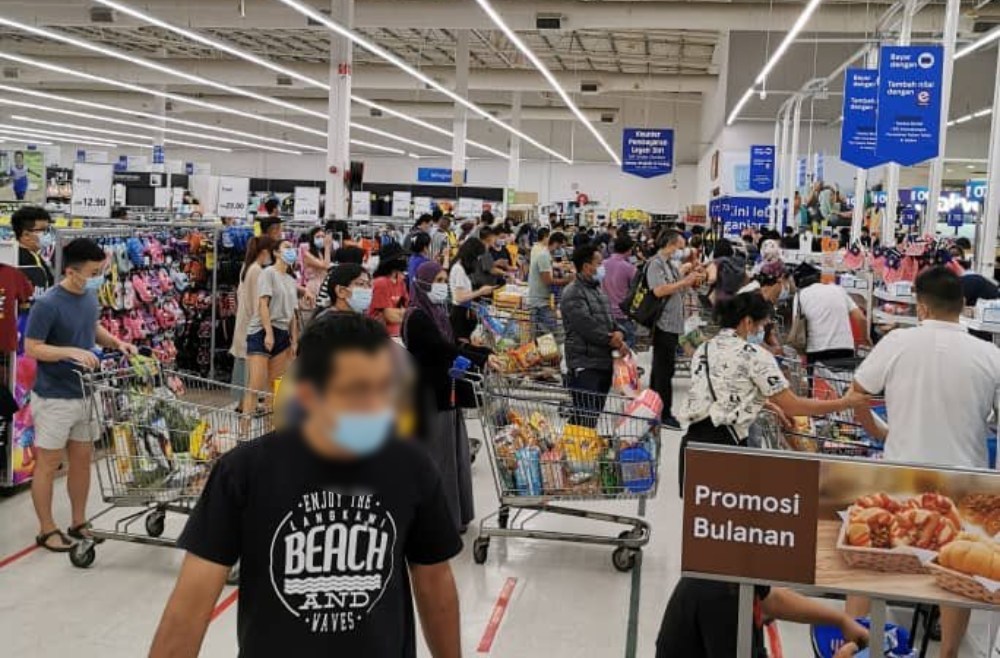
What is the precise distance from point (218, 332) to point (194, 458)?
219 inches

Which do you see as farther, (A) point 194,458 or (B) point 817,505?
(A) point 194,458

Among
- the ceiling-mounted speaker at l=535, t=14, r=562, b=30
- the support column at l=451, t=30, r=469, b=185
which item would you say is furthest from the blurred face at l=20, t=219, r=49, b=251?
the support column at l=451, t=30, r=469, b=185

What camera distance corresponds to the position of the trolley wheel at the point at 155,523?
601 cm

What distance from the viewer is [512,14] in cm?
1898

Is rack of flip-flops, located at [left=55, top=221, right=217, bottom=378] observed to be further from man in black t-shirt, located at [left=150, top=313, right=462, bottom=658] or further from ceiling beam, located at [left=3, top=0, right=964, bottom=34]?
ceiling beam, located at [left=3, top=0, right=964, bottom=34]

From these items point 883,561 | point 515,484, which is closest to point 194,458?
point 515,484

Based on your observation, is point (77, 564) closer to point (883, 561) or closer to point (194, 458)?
point (194, 458)

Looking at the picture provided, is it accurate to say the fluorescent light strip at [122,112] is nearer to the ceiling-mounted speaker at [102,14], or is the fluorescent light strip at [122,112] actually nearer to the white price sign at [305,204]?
the ceiling-mounted speaker at [102,14]

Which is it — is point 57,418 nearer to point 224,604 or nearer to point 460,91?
point 224,604

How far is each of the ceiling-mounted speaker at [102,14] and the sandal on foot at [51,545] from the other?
15.2 meters

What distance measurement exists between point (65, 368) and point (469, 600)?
2.28 metres

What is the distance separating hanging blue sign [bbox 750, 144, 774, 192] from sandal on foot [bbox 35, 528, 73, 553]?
2145cm

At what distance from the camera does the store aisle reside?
15.7ft

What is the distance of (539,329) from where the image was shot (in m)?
10.4
